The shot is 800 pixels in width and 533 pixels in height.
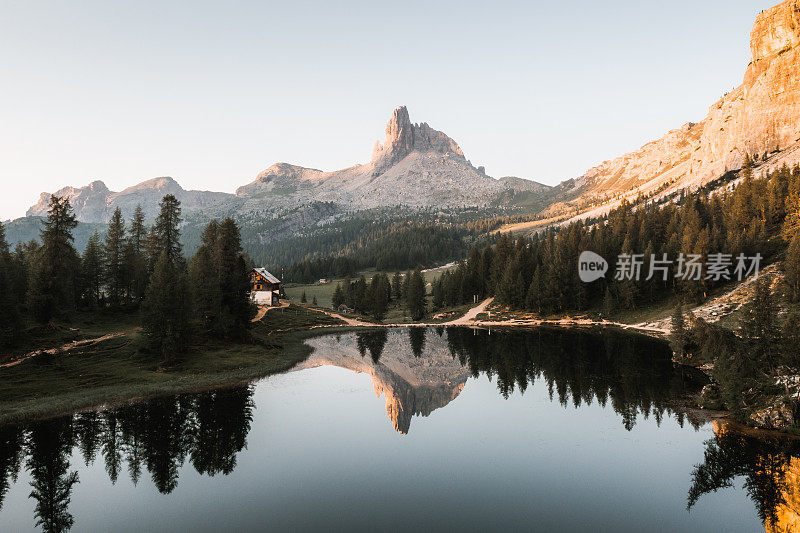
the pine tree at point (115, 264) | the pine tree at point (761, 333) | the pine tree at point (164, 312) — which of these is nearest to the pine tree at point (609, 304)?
the pine tree at point (761, 333)

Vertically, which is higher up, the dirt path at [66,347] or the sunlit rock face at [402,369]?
the dirt path at [66,347]

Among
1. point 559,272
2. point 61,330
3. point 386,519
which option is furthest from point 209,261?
point 559,272

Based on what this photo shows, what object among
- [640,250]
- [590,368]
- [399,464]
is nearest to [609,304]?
[640,250]

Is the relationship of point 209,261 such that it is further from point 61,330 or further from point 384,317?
point 384,317

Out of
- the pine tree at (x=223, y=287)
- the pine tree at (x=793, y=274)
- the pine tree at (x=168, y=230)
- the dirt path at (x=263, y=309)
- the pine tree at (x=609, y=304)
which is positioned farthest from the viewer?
the pine tree at (x=609, y=304)

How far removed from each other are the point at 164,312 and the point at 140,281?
3613 cm

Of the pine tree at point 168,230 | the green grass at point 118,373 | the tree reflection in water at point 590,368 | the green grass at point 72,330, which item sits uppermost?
the pine tree at point 168,230

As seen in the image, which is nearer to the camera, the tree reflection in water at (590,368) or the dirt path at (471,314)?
the tree reflection in water at (590,368)

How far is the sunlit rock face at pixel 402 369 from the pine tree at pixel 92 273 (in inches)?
1588

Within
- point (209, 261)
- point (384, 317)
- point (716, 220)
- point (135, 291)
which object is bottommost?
point (384, 317)

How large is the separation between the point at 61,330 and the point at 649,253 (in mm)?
110793

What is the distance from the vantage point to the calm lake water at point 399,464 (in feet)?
68.2

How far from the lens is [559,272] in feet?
334

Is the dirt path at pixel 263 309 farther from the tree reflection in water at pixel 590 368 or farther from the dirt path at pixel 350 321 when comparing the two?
the tree reflection in water at pixel 590 368
